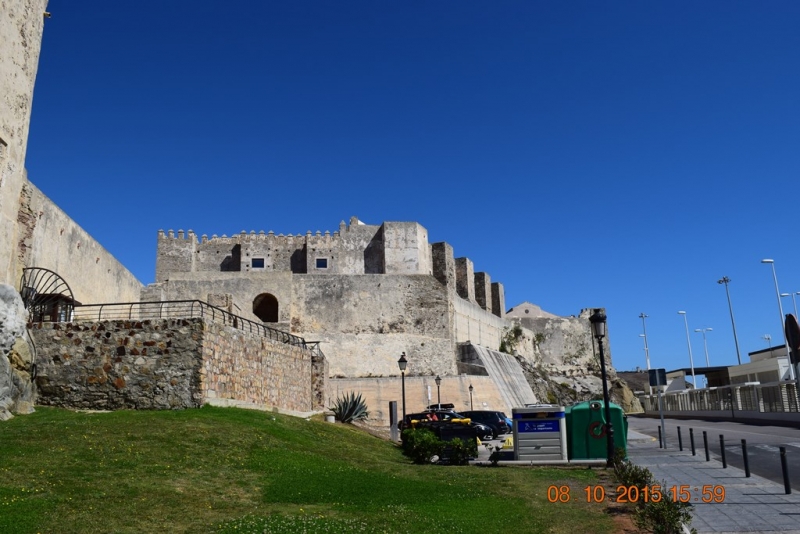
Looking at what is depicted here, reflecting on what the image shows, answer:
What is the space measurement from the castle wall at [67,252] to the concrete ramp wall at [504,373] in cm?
2077

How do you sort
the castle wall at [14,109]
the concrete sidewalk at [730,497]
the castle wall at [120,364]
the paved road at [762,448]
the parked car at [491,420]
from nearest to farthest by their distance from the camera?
the concrete sidewalk at [730,497] < the paved road at [762,448] < the castle wall at [120,364] < the castle wall at [14,109] < the parked car at [491,420]

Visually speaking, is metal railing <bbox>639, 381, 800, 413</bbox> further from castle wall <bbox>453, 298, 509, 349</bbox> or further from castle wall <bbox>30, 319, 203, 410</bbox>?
castle wall <bbox>30, 319, 203, 410</bbox>

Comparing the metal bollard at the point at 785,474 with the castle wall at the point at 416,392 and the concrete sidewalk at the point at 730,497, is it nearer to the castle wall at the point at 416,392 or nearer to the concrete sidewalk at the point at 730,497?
the concrete sidewalk at the point at 730,497

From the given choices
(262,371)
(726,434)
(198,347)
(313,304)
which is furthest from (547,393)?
(198,347)

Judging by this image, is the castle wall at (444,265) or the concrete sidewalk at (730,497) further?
the castle wall at (444,265)

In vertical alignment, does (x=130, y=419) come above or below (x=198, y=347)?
below

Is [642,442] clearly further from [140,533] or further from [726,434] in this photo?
[140,533]

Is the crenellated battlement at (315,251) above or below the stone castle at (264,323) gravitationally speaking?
above

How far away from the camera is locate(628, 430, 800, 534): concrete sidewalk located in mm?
7742

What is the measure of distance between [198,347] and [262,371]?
13.1ft

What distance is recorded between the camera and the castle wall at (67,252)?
56.6 feet

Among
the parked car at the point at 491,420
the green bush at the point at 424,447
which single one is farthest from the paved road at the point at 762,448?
the parked car at the point at 491,420

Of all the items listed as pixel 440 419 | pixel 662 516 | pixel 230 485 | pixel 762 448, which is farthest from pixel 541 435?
pixel 440 419

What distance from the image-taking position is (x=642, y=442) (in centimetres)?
2102
